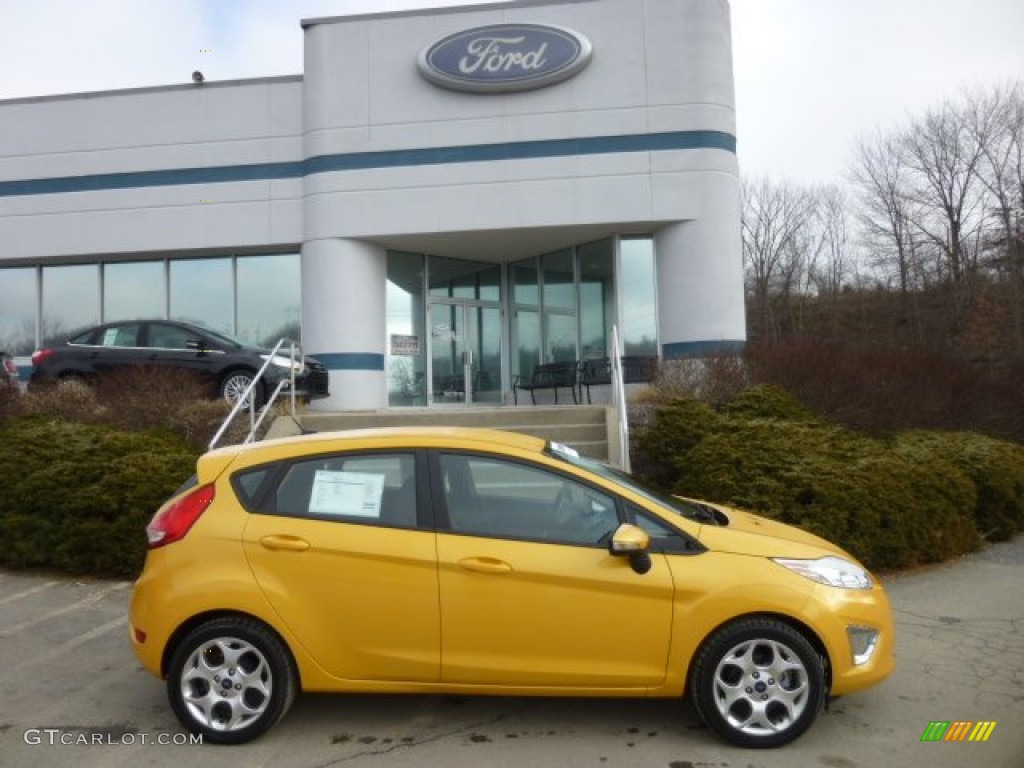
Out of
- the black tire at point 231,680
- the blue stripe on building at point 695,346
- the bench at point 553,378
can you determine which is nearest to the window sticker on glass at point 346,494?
the black tire at point 231,680

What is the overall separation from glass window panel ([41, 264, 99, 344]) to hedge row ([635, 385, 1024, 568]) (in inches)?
490

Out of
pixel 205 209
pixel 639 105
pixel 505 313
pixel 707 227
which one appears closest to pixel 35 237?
pixel 205 209

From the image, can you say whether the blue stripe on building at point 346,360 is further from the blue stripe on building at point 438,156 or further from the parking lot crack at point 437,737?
the parking lot crack at point 437,737

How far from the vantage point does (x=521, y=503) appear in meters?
3.85

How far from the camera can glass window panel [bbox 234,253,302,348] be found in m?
15.4

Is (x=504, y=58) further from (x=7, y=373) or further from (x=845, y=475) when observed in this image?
(x=845, y=475)

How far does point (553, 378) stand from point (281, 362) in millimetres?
5502

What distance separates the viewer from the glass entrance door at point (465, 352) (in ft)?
52.6

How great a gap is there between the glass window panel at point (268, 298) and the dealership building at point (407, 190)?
4cm

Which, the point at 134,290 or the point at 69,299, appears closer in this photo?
the point at 134,290

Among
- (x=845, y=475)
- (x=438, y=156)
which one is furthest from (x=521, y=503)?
(x=438, y=156)

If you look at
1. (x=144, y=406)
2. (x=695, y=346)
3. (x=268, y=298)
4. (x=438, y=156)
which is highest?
(x=438, y=156)

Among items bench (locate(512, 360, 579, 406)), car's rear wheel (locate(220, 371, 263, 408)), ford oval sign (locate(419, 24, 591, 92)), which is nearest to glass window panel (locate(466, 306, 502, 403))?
bench (locate(512, 360, 579, 406))

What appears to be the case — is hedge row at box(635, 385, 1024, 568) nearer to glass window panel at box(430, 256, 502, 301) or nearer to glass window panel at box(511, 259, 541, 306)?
glass window panel at box(511, 259, 541, 306)
